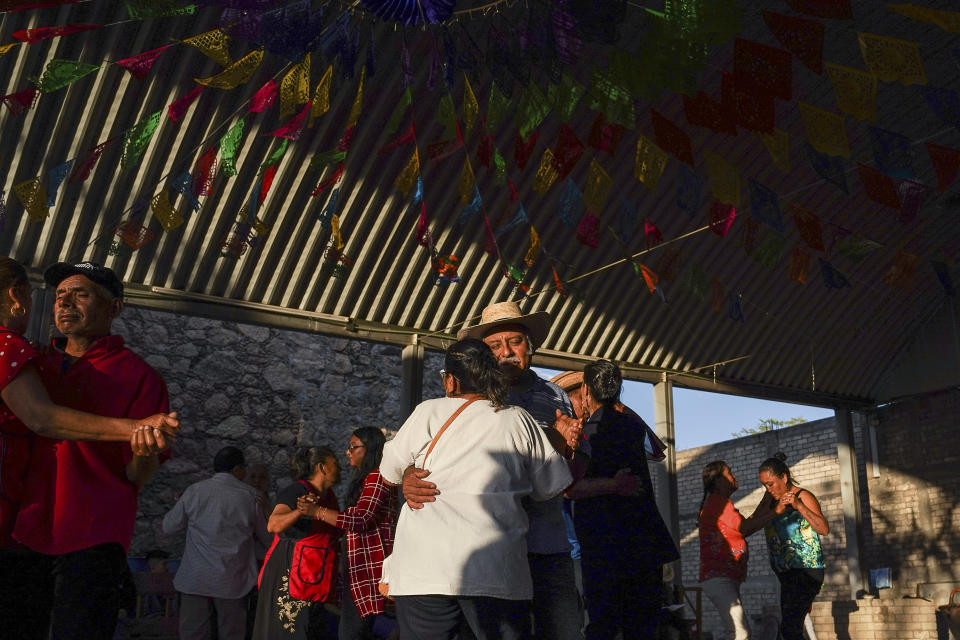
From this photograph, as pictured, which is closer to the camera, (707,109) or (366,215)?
(707,109)

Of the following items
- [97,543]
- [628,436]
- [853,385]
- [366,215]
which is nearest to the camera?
[97,543]

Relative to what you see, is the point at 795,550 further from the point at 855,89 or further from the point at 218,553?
the point at 218,553

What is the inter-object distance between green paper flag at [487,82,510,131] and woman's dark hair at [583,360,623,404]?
3150mm

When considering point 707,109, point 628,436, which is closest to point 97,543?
point 628,436

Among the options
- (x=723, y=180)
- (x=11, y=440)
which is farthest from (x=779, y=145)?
(x=11, y=440)

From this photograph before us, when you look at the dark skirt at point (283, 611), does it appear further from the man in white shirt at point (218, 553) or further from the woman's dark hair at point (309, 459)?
the man in white shirt at point (218, 553)

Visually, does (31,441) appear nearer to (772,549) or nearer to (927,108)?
(772,549)

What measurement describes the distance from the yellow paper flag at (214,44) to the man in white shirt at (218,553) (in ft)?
9.60

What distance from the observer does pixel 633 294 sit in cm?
1006

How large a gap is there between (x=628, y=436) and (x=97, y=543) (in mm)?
2715

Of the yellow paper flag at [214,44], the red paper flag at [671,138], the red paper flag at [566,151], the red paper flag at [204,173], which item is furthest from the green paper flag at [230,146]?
the red paper flag at [671,138]

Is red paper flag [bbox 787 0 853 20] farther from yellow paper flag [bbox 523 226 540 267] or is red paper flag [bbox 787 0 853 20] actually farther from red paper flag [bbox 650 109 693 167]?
yellow paper flag [bbox 523 226 540 267]

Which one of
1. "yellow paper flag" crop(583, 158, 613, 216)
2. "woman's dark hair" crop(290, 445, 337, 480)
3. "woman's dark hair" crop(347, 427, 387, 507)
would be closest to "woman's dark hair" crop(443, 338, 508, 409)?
"woman's dark hair" crop(347, 427, 387, 507)

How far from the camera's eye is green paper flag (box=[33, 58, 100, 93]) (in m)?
5.55
